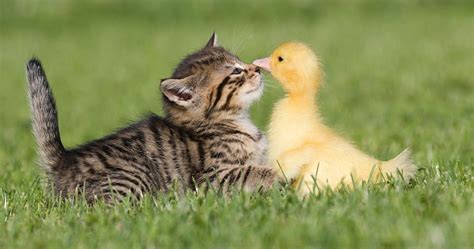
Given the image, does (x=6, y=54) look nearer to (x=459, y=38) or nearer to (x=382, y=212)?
(x=459, y=38)

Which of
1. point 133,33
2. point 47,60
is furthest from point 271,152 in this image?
point 133,33

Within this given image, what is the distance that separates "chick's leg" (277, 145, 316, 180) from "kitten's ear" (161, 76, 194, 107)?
1.42 metres

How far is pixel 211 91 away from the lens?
734 centimetres

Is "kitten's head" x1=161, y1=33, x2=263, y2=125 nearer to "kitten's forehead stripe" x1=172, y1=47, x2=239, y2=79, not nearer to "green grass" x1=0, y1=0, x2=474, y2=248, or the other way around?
"kitten's forehead stripe" x1=172, y1=47, x2=239, y2=79

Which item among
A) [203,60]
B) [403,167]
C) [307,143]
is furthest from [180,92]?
[403,167]

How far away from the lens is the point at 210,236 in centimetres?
502

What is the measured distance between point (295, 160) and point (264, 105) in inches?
325

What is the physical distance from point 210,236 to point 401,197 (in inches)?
50.5

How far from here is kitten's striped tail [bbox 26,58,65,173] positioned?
706 centimetres

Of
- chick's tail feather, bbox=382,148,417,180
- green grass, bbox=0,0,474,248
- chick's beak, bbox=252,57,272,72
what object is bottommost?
A: green grass, bbox=0,0,474,248

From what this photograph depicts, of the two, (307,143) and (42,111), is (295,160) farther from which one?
(42,111)

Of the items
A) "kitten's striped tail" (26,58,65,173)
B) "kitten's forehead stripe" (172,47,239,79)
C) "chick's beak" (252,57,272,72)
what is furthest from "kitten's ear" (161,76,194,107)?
"kitten's striped tail" (26,58,65,173)

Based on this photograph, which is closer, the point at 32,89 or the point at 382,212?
the point at 382,212

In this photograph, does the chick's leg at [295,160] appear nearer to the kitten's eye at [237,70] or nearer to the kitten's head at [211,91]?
the kitten's head at [211,91]
